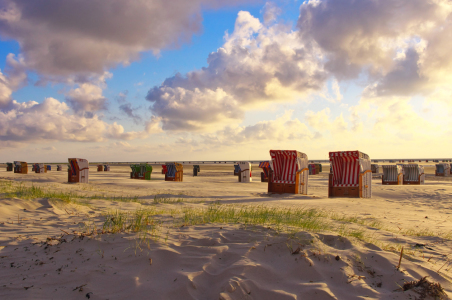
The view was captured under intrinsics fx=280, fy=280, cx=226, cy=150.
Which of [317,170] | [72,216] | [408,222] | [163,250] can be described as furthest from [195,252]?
[317,170]

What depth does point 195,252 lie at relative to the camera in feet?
11.0

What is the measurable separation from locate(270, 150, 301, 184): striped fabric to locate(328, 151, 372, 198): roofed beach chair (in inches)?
64.8

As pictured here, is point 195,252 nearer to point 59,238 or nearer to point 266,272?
point 266,272

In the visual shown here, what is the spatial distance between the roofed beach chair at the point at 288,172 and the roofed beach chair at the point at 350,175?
1281 millimetres

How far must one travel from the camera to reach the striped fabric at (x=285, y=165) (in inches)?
525

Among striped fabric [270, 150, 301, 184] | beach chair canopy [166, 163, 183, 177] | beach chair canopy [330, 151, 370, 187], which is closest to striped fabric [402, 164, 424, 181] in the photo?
beach chair canopy [330, 151, 370, 187]

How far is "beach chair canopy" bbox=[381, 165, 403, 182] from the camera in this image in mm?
20281

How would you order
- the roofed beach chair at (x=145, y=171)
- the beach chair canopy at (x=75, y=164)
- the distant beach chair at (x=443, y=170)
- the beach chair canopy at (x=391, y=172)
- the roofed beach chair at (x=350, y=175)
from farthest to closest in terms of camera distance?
the distant beach chair at (x=443, y=170), the roofed beach chair at (x=145, y=171), the beach chair canopy at (x=391, y=172), the beach chair canopy at (x=75, y=164), the roofed beach chair at (x=350, y=175)

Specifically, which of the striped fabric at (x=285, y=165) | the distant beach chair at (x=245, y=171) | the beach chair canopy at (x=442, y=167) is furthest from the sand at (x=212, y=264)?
the beach chair canopy at (x=442, y=167)

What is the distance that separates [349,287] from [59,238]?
11.8 feet

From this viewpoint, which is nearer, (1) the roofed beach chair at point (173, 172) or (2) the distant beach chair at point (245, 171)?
(1) the roofed beach chair at point (173, 172)

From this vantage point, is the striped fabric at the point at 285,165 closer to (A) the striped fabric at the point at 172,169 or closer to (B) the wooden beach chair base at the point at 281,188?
(B) the wooden beach chair base at the point at 281,188

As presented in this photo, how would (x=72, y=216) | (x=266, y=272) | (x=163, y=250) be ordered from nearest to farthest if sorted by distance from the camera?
(x=266, y=272), (x=163, y=250), (x=72, y=216)

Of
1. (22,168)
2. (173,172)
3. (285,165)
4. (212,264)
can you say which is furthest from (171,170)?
(212,264)
